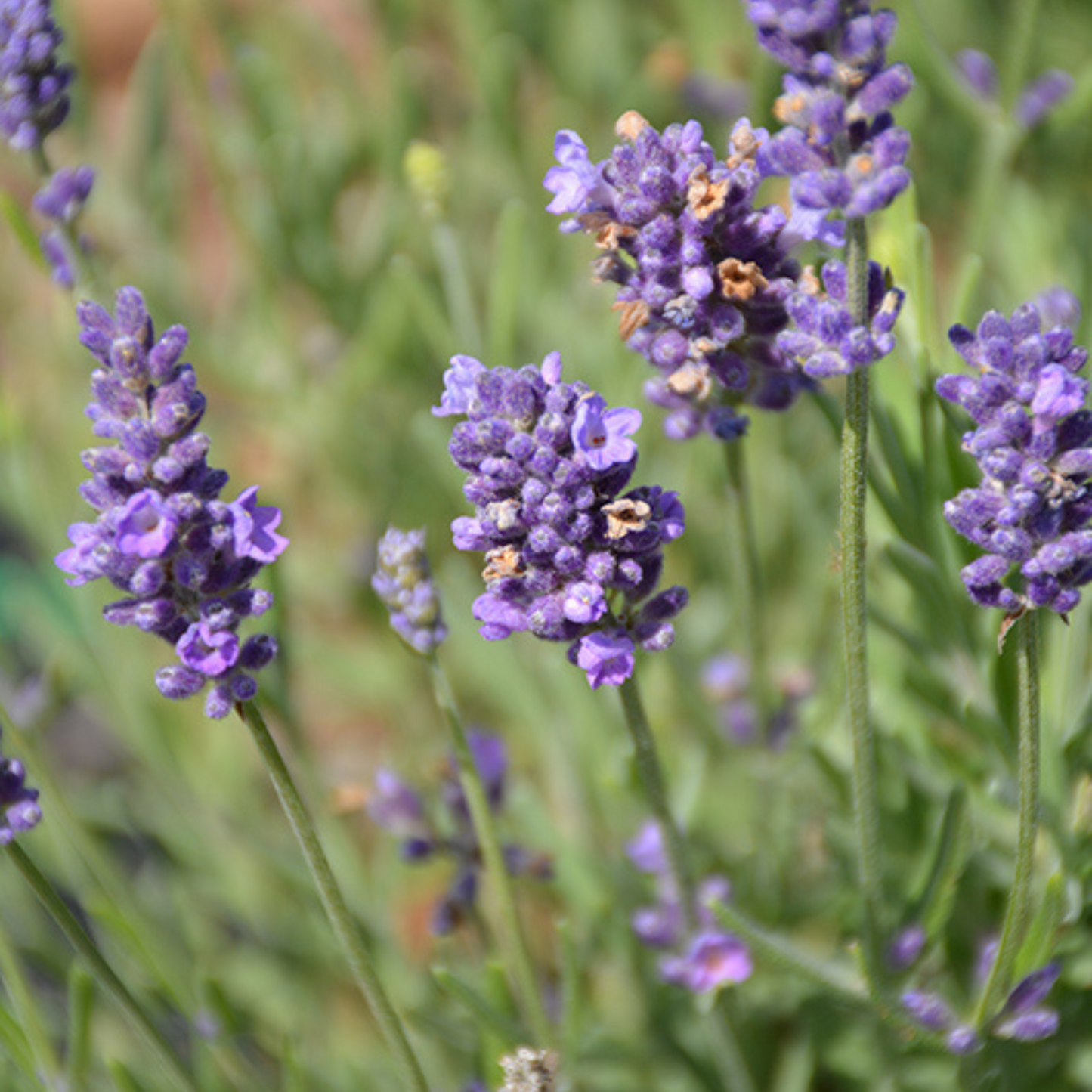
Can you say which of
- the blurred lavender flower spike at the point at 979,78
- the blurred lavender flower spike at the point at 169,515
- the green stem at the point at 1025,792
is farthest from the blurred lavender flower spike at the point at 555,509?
the blurred lavender flower spike at the point at 979,78

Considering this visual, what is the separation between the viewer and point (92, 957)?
3.83ft

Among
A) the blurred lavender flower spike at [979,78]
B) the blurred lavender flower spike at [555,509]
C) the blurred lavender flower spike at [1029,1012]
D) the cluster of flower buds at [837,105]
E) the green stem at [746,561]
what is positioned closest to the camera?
the cluster of flower buds at [837,105]

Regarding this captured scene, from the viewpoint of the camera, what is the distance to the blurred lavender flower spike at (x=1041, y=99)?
2.08 m

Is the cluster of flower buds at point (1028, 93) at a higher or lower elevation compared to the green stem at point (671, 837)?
higher

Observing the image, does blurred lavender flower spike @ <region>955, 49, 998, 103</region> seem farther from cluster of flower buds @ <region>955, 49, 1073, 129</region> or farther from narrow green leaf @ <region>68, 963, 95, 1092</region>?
narrow green leaf @ <region>68, 963, 95, 1092</region>

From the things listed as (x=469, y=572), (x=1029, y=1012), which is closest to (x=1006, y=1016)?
(x=1029, y=1012)

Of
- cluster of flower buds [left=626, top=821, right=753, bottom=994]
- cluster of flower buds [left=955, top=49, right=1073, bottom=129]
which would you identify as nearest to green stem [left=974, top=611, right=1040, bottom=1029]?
cluster of flower buds [left=626, top=821, right=753, bottom=994]

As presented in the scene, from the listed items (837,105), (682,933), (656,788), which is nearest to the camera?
(837,105)

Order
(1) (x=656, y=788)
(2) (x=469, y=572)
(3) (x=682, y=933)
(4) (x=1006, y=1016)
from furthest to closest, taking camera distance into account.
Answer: (2) (x=469, y=572) → (3) (x=682, y=933) → (4) (x=1006, y=1016) → (1) (x=656, y=788)

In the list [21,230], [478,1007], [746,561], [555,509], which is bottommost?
[478,1007]

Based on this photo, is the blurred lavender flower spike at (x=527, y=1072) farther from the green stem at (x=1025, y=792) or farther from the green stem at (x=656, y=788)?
the green stem at (x=1025, y=792)

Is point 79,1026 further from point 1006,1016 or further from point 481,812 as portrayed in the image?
point 1006,1016

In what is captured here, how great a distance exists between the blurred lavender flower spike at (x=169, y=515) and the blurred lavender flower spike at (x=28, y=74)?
56cm

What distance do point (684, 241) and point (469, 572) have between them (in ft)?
3.92
